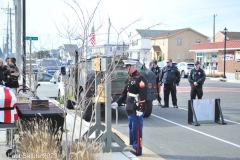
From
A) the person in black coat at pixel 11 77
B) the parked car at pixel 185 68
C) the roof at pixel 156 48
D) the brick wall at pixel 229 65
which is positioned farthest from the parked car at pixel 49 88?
the roof at pixel 156 48

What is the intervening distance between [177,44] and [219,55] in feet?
83.5

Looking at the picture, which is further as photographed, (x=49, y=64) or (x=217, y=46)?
(x=217, y=46)

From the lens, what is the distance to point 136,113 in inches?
271

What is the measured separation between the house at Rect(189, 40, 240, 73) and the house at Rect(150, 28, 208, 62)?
16.4 metres

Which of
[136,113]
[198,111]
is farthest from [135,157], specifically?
[198,111]

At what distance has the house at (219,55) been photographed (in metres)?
42.0

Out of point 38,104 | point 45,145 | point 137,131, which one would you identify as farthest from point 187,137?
point 45,145

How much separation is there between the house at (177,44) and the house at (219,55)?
53.8 ft

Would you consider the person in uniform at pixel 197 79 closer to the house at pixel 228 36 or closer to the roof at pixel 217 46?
the roof at pixel 217 46

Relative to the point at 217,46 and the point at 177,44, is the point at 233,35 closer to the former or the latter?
the point at 177,44

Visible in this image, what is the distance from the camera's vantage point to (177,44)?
7056 cm

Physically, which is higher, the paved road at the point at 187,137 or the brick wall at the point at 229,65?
the brick wall at the point at 229,65

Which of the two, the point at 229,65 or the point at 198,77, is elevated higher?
the point at 229,65

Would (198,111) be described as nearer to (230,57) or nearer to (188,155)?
(188,155)
